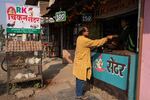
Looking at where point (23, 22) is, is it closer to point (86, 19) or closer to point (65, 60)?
point (86, 19)

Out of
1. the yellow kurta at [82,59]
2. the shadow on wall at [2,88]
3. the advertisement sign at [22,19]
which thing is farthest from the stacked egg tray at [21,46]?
the yellow kurta at [82,59]

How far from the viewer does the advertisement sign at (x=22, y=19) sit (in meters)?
7.12

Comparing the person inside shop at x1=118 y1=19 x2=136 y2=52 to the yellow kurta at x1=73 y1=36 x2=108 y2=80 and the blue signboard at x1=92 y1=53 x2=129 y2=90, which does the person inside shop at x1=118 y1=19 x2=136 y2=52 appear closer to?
the blue signboard at x1=92 y1=53 x2=129 y2=90

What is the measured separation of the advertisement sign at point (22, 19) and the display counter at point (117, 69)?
7.43ft

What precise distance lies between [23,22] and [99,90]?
10.7ft

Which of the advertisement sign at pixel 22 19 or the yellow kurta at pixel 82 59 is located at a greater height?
the advertisement sign at pixel 22 19

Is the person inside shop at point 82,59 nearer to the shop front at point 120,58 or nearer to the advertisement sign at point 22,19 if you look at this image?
the shop front at point 120,58

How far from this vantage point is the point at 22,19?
290 inches

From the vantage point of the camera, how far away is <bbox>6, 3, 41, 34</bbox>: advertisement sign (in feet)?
23.4

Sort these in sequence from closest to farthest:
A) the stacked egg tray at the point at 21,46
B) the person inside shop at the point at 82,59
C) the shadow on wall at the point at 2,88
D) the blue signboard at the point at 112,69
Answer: the blue signboard at the point at 112,69, the person inside shop at the point at 82,59, the stacked egg tray at the point at 21,46, the shadow on wall at the point at 2,88

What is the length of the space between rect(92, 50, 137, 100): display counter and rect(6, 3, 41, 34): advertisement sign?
226 cm

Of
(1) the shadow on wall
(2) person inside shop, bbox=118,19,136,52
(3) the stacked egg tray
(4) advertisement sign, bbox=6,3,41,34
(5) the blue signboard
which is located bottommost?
(1) the shadow on wall

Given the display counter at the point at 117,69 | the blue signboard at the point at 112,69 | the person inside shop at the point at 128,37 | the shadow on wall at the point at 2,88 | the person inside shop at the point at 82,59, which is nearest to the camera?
the display counter at the point at 117,69

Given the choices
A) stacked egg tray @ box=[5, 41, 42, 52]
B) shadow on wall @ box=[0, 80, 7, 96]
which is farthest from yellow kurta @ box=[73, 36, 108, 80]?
shadow on wall @ box=[0, 80, 7, 96]
